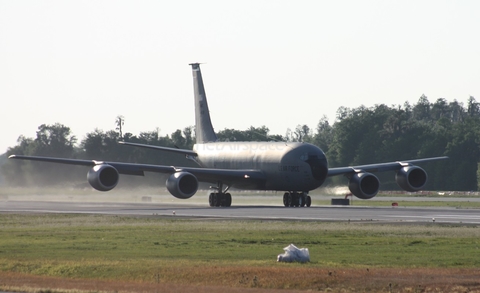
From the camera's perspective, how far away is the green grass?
85.5 ft

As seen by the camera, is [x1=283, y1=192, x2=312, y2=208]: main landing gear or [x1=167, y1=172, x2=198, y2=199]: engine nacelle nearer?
[x1=167, y1=172, x2=198, y2=199]: engine nacelle

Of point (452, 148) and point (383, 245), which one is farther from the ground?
point (452, 148)

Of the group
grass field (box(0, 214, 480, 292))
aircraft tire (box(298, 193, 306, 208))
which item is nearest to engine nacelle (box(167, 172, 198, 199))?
aircraft tire (box(298, 193, 306, 208))

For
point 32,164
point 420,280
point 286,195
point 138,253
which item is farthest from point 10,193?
point 420,280

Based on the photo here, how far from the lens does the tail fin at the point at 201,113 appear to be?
76062 mm

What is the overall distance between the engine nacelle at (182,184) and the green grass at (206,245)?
15.6 metres

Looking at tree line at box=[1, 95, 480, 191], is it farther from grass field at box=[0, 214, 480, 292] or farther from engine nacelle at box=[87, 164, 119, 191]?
grass field at box=[0, 214, 480, 292]

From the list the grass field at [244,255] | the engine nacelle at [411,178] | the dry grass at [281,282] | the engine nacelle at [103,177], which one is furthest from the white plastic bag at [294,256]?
the engine nacelle at [411,178]

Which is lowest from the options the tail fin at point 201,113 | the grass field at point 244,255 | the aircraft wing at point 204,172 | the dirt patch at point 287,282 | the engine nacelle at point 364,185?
the dirt patch at point 287,282

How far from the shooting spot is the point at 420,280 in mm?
22422

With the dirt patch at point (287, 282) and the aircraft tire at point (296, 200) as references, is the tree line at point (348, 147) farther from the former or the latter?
the dirt patch at point (287, 282)

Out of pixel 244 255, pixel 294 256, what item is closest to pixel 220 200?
pixel 244 255

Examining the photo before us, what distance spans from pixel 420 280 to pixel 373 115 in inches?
5216

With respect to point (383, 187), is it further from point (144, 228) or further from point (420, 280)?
point (420, 280)
